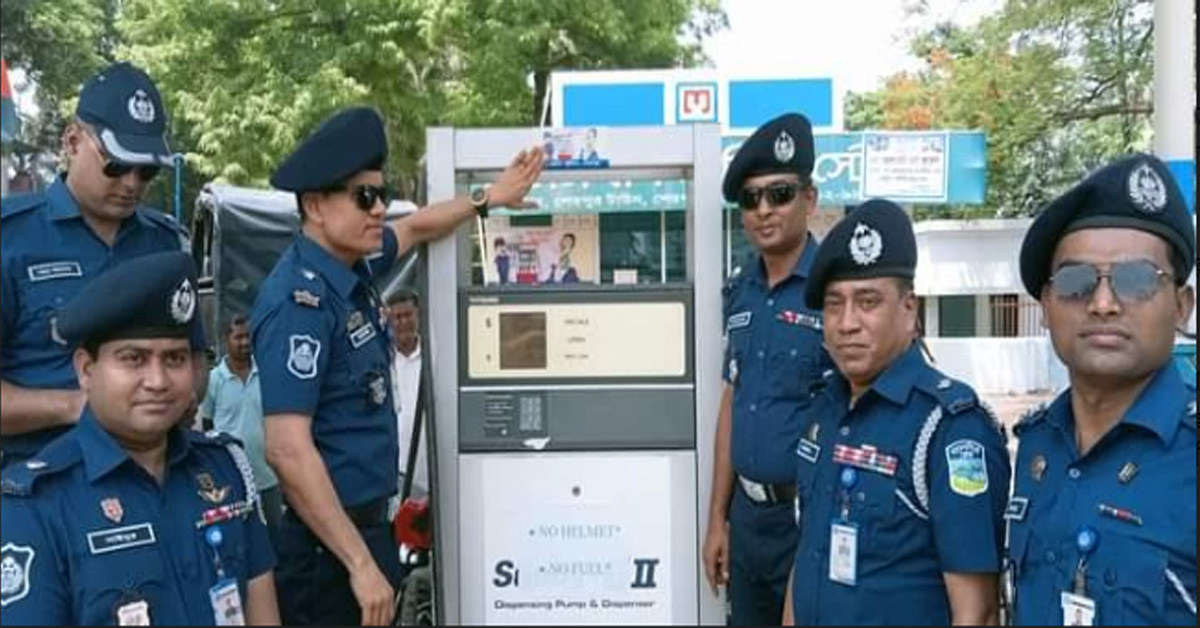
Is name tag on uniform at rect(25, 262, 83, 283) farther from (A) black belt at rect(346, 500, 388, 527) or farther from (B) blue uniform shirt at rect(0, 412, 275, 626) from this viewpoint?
(A) black belt at rect(346, 500, 388, 527)

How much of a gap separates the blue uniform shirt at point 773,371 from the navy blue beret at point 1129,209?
Result: 1.01 meters

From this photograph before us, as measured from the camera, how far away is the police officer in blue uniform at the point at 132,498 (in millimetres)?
2201

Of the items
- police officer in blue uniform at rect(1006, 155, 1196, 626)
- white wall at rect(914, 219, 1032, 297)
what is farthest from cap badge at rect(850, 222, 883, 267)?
white wall at rect(914, 219, 1032, 297)

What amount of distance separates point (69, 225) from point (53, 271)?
0.13m

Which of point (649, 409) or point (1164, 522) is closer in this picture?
point (1164, 522)

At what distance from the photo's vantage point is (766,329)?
3.45m

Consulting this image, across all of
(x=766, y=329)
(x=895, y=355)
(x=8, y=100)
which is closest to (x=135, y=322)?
(x=8, y=100)

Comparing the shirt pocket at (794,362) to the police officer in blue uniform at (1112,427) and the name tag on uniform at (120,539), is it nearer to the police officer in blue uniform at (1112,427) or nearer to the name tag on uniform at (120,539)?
the police officer in blue uniform at (1112,427)

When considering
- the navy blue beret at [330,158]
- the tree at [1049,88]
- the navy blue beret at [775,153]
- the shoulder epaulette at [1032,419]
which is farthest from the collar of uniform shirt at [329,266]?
the tree at [1049,88]

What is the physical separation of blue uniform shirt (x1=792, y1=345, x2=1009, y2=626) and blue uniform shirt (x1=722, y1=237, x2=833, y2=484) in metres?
0.75

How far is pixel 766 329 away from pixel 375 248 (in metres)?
1.07

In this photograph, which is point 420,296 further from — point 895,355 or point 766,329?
point 895,355

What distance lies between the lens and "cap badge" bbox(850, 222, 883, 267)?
2.60m

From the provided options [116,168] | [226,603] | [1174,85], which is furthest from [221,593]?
[1174,85]
